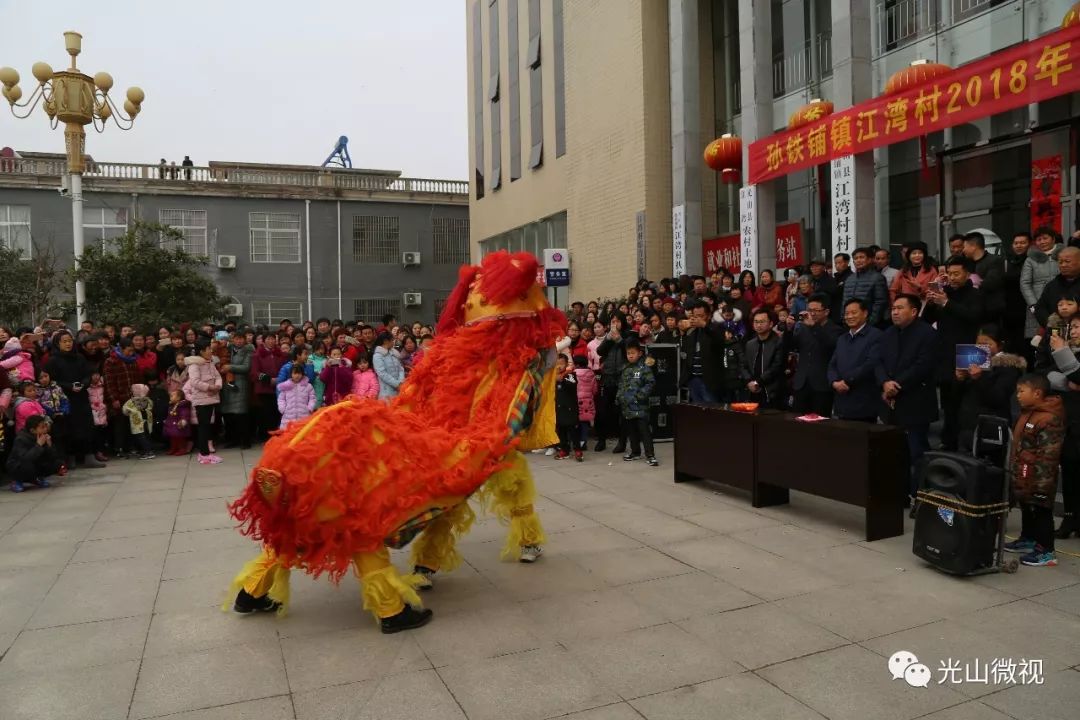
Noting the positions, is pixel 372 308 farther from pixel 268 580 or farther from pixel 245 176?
pixel 268 580

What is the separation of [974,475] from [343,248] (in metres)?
23.4

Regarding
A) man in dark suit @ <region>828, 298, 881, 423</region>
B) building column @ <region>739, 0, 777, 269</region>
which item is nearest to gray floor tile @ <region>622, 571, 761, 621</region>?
man in dark suit @ <region>828, 298, 881, 423</region>

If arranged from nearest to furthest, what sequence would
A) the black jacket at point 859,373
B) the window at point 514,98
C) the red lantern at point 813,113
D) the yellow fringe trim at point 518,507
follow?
the yellow fringe trim at point 518,507
the black jacket at point 859,373
the red lantern at point 813,113
the window at point 514,98

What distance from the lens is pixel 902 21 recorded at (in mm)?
A: 11086

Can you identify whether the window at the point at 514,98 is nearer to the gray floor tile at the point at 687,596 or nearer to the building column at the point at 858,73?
the building column at the point at 858,73

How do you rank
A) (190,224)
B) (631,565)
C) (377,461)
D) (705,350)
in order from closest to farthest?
(377,461) → (631,565) → (705,350) → (190,224)

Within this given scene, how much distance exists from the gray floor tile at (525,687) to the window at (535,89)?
17.0 meters

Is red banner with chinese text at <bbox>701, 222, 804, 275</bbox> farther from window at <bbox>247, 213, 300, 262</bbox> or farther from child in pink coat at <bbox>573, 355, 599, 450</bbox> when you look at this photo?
window at <bbox>247, 213, 300, 262</bbox>

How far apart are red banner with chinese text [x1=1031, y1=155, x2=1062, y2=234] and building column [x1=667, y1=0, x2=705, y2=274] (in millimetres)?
5337

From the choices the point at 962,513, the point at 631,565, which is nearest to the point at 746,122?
the point at 962,513

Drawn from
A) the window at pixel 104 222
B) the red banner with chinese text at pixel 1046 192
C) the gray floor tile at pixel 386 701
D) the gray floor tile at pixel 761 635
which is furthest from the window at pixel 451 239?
the gray floor tile at pixel 386 701

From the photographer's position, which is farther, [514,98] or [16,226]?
[16,226]

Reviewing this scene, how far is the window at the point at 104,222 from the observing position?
22703 mm

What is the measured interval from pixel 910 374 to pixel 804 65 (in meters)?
9.11
